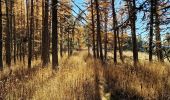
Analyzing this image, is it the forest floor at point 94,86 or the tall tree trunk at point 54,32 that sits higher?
the tall tree trunk at point 54,32

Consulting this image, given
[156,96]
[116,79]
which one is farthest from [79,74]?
[156,96]

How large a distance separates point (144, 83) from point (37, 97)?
3.46 meters

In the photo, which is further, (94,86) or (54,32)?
(54,32)

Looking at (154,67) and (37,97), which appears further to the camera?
(154,67)

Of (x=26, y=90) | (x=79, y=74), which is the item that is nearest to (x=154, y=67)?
(x=79, y=74)

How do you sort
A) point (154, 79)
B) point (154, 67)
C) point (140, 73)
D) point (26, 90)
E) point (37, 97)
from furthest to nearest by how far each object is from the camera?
1. point (154, 67)
2. point (140, 73)
3. point (154, 79)
4. point (26, 90)
5. point (37, 97)

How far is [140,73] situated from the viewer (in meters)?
11.2

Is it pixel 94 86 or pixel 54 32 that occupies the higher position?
pixel 54 32

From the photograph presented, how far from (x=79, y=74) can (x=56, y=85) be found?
1.49 meters

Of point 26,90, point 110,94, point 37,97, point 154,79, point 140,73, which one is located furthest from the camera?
point 140,73

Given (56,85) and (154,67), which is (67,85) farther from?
(154,67)

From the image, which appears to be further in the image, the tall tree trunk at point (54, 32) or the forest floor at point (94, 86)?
the tall tree trunk at point (54, 32)

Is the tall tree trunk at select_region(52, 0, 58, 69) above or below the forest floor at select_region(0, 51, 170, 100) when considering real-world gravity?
above

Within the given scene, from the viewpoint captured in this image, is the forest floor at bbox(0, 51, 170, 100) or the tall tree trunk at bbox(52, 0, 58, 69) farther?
the tall tree trunk at bbox(52, 0, 58, 69)
